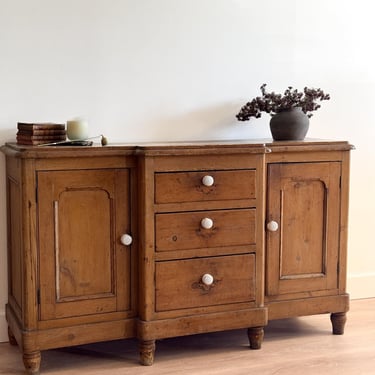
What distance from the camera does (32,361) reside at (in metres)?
2.46

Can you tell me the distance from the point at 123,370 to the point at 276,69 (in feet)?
5.18

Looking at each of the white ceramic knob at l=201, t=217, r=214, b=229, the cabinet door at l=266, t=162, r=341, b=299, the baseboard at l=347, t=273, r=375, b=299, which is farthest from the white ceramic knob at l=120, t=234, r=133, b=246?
the baseboard at l=347, t=273, r=375, b=299

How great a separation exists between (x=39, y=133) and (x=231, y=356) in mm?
1166

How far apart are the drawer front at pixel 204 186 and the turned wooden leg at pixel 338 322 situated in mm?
716

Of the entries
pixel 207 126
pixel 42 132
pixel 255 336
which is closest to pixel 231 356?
pixel 255 336

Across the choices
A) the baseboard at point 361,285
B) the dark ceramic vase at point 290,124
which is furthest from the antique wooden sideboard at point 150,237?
the baseboard at point 361,285

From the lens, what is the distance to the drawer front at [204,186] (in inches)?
99.7

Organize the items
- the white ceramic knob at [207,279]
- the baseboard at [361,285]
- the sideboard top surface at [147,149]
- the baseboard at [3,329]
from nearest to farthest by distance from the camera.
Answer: the sideboard top surface at [147,149], the white ceramic knob at [207,279], the baseboard at [3,329], the baseboard at [361,285]

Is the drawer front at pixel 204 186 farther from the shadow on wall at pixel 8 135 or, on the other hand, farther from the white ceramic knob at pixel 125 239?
the shadow on wall at pixel 8 135

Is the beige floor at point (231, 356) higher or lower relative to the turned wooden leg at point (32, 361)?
lower

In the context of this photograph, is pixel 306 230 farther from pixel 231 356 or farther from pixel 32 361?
pixel 32 361

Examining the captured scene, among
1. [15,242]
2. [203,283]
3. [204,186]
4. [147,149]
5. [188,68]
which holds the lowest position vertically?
[203,283]

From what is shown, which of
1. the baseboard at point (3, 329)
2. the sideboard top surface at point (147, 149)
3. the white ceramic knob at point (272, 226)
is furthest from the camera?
the baseboard at point (3, 329)

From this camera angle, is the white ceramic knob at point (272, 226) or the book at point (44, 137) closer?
the book at point (44, 137)
